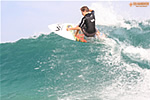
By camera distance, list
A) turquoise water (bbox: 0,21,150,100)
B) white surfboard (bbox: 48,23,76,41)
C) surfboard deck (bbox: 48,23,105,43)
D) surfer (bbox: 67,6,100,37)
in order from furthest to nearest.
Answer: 1. white surfboard (bbox: 48,23,76,41)
2. surfboard deck (bbox: 48,23,105,43)
3. surfer (bbox: 67,6,100,37)
4. turquoise water (bbox: 0,21,150,100)

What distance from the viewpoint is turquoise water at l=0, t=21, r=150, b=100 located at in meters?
6.31

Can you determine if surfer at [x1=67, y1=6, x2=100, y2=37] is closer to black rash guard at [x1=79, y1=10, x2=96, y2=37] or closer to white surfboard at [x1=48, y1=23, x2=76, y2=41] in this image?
black rash guard at [x1=79, y1=10, x2=96, y2=37]

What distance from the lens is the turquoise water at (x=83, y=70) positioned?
6.31m

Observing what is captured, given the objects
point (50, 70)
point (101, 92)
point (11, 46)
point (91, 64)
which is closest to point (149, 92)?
point (101, 92)

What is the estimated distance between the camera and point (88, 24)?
316 inches

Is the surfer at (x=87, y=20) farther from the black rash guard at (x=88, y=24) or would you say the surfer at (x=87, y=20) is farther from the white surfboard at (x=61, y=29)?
the white surfboard at (x=61, y=29)

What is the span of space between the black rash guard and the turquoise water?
1233 millimetres

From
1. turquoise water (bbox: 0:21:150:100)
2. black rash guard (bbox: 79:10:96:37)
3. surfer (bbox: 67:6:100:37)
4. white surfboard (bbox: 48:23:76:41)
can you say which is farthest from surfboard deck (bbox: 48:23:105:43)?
surfer (bbox: 67:6:100:37)

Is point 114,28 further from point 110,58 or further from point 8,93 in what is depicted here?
point 8,93

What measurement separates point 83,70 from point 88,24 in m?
2.39

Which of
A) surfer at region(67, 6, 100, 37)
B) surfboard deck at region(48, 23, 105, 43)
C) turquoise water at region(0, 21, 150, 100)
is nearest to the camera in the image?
turquoise water at region(0, 21, 150, 100)

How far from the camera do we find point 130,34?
1082cm

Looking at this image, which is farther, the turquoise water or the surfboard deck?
the surfboard deck

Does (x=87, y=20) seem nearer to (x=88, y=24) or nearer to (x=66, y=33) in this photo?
(x=88, y=24)
